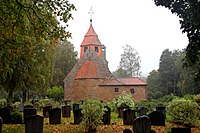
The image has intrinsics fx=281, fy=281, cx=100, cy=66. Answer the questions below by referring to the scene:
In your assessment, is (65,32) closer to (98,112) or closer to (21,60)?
(98,112)

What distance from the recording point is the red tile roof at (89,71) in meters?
47.3

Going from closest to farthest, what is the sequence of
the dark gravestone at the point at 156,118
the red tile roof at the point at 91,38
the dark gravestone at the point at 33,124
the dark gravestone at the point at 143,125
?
the dark gravestone at the point at 143,125, the dark gravestone at the point at 33,124, the dark gravestone at the point at 156,118, the red tile roof at the point at 91,38

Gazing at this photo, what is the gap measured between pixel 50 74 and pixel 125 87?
1729 cm

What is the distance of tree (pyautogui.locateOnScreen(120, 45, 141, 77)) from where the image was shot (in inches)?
2987

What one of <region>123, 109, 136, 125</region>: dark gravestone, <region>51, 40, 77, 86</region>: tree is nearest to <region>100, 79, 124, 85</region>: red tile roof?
<region>51, 40, 77, 86</region>: tree

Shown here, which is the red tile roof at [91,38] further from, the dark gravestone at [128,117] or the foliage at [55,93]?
the dark gravestone at [128,117]

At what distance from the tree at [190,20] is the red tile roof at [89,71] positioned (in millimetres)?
33041

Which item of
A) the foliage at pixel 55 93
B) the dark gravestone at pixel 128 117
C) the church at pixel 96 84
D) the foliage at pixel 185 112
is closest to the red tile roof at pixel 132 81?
the church at pixel 96 84

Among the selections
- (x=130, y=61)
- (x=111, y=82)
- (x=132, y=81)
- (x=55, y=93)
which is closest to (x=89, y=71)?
(x=111, y=82)

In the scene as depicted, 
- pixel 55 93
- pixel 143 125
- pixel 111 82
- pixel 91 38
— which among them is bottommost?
pixel 143 125

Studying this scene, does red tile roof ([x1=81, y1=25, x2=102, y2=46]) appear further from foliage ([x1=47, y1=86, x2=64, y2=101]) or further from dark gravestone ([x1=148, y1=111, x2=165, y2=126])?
dark gravestone ([x1=148, y1=111, x2=165, y2=126])

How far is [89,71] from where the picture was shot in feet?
156

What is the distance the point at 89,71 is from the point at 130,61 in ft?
100.0

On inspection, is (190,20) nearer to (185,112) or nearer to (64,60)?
(185,112)
